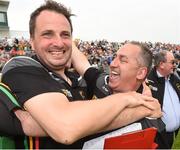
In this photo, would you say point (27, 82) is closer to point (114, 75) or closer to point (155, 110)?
point (155, 110)

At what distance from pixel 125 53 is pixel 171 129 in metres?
2.57

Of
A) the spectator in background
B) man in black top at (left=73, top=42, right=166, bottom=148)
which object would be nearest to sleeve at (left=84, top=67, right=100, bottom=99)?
man in black top at (left=73, top=42, right=166, bottom=148)

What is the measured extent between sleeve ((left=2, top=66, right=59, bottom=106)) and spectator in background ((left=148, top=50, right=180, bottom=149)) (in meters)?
3.46

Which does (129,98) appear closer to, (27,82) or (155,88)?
(27,82)

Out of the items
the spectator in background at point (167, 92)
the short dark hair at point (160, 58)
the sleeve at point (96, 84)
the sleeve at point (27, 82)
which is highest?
the sleeve at point (27, 82)

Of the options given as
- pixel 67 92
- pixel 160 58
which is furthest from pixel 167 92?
pixel 67 92

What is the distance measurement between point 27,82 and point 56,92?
0.51ft

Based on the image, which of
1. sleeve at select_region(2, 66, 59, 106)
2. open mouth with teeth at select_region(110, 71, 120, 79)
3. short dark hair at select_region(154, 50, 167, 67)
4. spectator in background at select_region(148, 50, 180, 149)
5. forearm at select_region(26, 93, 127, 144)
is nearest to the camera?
forearm at select_region(26, 93, 127, 144)

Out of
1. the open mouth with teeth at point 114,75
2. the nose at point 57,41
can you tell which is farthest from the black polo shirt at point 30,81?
the open mouth with teeth at point 114,75

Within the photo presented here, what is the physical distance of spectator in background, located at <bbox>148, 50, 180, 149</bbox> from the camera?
5.29 meters

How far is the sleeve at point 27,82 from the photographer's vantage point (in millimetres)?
1725

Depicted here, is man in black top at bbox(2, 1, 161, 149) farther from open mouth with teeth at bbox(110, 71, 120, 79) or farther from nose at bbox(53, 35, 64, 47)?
open mouth with teeth at bbox(110, 71, 120, 79)

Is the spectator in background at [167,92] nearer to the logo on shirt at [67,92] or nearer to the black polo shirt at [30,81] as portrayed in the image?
the logo on shirt at [67,92]

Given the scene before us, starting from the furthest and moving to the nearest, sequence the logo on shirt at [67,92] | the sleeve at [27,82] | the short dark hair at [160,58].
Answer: the short dark hair at [160,58] → the logo on shirt at [67,92] → the sleeve at [27,82]
